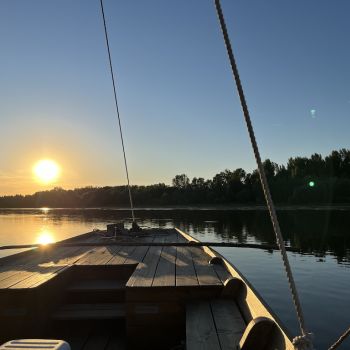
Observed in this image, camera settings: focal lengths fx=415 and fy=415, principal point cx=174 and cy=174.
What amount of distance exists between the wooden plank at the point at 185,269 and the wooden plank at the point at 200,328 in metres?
0.40

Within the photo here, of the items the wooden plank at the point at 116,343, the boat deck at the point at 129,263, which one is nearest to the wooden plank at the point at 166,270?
the boat deck at the point at 129,263

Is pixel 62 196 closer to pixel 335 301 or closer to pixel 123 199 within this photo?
pixel 123 199

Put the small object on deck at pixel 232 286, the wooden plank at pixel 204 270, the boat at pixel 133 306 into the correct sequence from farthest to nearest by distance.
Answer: the wooden plank at pixel 204 270 → the small object on deck at pixel 232 286 → the boat at pixel 133 306

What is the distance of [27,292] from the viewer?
17.2 feet

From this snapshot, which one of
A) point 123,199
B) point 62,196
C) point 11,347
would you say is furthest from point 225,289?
point 62,196

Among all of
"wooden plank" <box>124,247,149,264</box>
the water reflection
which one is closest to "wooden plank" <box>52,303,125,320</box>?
"wooden plank" <box>124,247,149,264</box>

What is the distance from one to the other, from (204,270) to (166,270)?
2.12 ft

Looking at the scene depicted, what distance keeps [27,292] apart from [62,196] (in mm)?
150123

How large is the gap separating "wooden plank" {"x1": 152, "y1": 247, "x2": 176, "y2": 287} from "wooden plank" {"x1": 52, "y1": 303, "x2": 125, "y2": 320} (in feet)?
2.35

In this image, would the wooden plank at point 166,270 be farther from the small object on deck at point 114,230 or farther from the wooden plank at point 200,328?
the small object on deck at point 114,230

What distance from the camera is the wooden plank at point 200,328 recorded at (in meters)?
4.17

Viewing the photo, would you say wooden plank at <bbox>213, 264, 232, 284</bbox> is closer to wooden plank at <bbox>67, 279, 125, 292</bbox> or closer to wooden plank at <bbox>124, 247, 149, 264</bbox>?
wooden plank at <bbox>124, 247, 149, 264</bbox>

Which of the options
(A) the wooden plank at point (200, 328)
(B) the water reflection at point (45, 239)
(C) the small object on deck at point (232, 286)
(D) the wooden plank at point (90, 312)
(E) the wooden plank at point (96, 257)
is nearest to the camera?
(A) the wooden plank at point (200, 328)

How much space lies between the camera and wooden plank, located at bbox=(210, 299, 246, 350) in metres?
4.23
